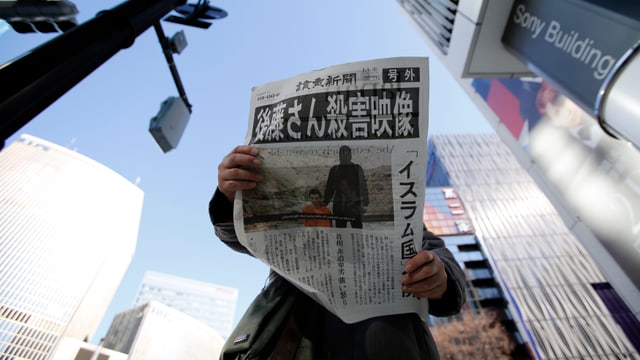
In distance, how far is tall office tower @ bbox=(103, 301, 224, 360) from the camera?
2805cm

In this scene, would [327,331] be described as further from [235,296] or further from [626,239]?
[235,296]

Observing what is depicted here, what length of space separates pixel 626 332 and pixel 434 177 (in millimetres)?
19213

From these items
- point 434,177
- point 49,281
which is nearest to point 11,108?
point 434,177

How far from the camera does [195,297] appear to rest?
6334 centimetres

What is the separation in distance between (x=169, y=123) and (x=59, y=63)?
1041mm

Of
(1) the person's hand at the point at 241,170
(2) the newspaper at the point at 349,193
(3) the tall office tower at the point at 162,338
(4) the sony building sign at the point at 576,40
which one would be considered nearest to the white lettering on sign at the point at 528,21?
(4) the sony building sign at the point at 576,40

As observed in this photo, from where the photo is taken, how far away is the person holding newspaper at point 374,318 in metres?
→ 0.76

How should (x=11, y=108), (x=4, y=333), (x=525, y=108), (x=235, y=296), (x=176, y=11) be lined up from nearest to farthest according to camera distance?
(x=11, y=108) → (x=176, y=11) → (x=525, y=108) → (x=4, y=333) → (x=235, y=296)

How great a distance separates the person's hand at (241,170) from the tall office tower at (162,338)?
31.7m

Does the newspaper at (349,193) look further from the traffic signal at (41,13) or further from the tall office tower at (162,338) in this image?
the tall office tower at (162,338)

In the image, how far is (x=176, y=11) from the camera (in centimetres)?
143

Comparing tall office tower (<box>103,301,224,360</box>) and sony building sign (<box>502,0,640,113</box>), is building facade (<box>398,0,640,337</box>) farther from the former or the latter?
tall office tower (<box>103,301,224,360</box>)

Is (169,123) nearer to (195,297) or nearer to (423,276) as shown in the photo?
(423,276)

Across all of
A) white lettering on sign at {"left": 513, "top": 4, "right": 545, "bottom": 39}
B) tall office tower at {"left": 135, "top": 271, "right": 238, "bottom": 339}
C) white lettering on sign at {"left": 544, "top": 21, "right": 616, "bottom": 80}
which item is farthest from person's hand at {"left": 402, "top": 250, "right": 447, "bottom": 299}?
tall office tower at {"left": 135, "top": 271, "right": 238, "bottom": 339}
